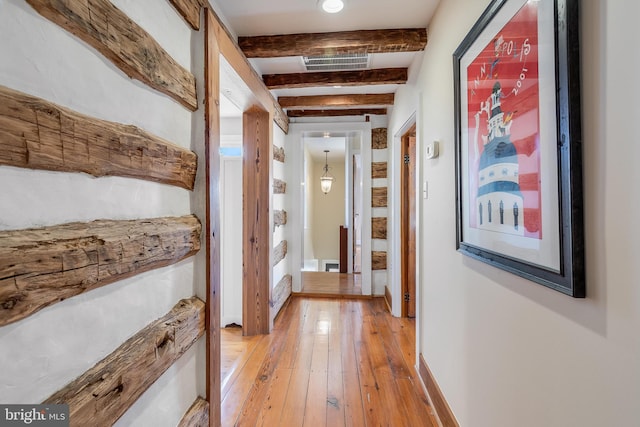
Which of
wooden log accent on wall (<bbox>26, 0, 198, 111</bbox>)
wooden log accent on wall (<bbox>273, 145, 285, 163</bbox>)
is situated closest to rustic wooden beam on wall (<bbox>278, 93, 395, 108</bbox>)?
wooden log accent on wall (<bbox>273, 145, 285, 163</bbox>)

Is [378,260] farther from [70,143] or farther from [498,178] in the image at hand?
[70,143]

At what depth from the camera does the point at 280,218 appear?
3486mm

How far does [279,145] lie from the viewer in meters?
3.45

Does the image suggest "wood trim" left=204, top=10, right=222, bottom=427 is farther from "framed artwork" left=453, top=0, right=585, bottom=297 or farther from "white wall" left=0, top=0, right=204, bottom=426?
"framed artwork" left=453, top=0, right=585, bottom=297

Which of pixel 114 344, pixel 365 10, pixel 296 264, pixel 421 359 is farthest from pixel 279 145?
pixel 114 344

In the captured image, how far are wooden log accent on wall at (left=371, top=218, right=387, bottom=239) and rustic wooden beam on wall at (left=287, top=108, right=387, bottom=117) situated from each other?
1.39 meters

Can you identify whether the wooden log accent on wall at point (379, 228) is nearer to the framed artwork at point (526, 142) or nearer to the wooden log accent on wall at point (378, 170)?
the wooden log accent on wall at point (378, 170)

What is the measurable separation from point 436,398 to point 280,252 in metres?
2.16

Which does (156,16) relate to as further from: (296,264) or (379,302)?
(379,302)

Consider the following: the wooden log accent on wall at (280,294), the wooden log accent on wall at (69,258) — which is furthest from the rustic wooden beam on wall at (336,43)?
the wooden log accent on wall at (280,294)

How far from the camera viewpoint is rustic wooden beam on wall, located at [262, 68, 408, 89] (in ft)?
8.85

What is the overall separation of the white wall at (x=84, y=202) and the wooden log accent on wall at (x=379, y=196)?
9.55ft

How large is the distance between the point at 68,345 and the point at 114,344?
0.54ft

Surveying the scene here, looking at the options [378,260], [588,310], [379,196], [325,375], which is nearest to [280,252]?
[378,260]
